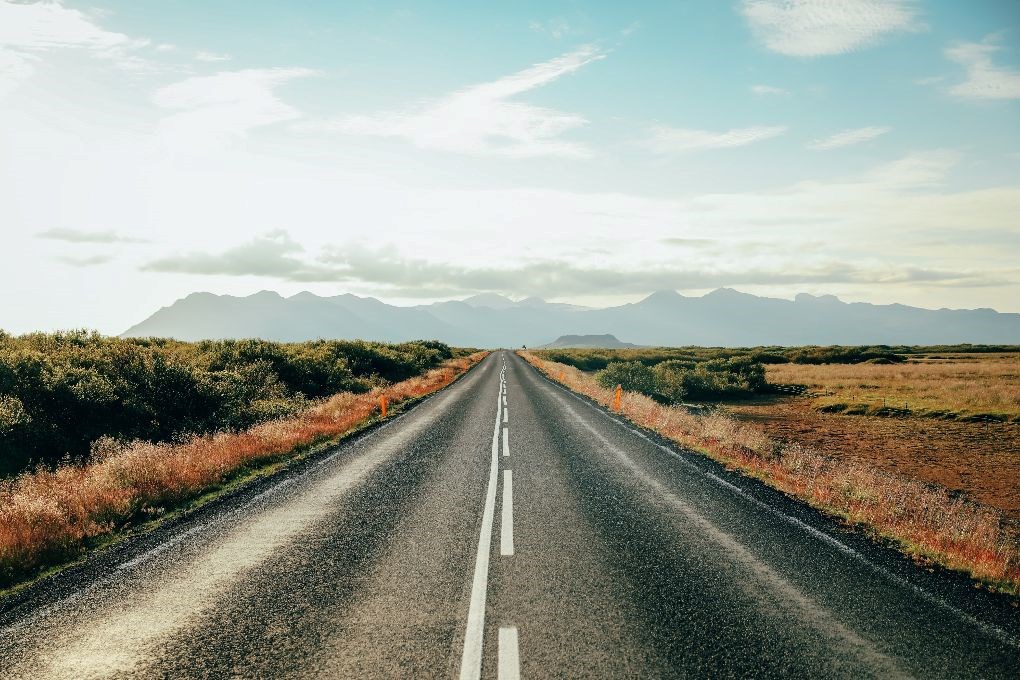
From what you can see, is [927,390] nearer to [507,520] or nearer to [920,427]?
[920,427]

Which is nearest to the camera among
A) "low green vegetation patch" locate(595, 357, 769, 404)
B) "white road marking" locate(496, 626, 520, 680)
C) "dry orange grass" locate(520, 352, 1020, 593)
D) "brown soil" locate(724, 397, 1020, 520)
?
"white road marking" locate(496, 626, 520, 680)

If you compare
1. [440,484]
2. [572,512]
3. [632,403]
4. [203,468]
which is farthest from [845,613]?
[632,403]

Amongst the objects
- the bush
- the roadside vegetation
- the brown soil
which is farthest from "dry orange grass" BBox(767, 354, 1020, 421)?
the bush

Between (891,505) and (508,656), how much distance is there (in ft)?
24.1

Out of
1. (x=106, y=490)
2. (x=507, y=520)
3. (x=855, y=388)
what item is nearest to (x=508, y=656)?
(x=507, y=520)

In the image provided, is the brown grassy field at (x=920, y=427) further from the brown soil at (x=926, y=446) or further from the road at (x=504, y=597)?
the road at (x=504, y=597)

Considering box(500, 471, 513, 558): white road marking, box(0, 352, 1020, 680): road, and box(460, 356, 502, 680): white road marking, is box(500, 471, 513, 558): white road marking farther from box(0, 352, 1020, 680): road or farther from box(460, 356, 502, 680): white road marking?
box(460, 356, 502, 680): white road marking

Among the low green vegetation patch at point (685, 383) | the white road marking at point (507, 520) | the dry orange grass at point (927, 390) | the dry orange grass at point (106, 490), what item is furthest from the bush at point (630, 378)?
the white road marking at point (507, 520)

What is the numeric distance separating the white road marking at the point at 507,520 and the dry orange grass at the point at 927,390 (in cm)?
2207

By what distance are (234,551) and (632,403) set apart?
16688 mm

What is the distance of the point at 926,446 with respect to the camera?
17453 mm

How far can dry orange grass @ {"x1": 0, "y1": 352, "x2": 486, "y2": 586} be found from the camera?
6.35m

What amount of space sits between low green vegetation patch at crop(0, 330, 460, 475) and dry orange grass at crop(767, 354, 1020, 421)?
2592 centimetres

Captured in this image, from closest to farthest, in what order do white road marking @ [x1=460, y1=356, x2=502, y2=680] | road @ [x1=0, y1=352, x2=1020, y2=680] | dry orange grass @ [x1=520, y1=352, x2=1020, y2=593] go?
1. white road marking @ [x1=460, y1=356, x2=502, y2=680]
2. road @ [x1=0, y1=352, x2=1020, y2=680]
3. dry orange grass @ [x1=520, y1=352, x2=1020, y2=593]
